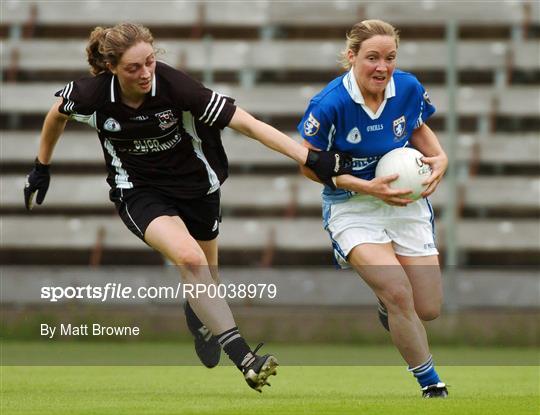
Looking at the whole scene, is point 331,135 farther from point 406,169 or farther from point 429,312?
point 429,312

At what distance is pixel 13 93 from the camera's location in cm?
1561

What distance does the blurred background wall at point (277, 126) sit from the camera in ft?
47.4

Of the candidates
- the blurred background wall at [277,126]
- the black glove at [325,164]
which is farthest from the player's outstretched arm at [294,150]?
the blurred background wall at [277,126]

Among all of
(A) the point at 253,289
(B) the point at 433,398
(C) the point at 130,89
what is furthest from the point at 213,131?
(A) the point at 253,289

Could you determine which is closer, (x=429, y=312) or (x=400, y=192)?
(x=400, y=192)

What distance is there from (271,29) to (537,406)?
11.2m

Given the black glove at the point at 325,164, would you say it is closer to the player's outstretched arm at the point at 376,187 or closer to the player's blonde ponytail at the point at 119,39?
the player's outstretched arm at the point at 376,187

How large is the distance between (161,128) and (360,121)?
41.0 inches

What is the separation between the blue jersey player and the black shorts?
2.45 ft

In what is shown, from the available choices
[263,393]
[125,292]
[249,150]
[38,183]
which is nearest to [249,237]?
[249,150]

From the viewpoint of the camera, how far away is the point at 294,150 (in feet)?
20.3

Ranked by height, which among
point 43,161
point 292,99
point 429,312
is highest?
point 43,161

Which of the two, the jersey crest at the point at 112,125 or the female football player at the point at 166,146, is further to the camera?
the jersey crest at the point at 112,125

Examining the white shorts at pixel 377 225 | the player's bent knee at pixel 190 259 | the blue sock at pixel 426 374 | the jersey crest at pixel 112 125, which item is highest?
the jersey crest at pixel 112 125
